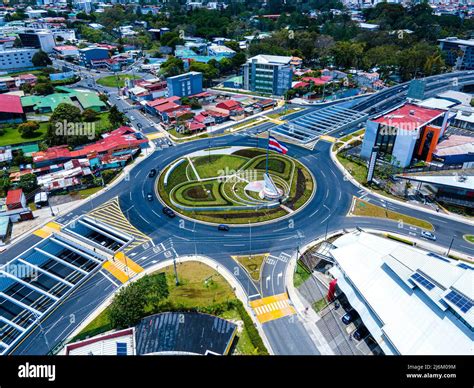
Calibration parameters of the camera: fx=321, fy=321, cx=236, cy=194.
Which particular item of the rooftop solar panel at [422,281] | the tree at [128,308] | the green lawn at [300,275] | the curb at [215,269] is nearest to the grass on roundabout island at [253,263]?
the curb at [215,269]

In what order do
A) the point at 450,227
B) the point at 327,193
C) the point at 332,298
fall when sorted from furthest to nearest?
1. the point at 327,193
2. the point at 450,227
3. the point at 332,298

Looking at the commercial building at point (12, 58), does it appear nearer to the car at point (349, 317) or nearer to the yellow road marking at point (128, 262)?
the yellow road marking at point (128, 262)

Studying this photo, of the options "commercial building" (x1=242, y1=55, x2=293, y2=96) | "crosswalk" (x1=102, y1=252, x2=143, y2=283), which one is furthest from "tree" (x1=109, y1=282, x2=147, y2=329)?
"commercial building" (x1=242, y1=55, x2=293, y2=96)

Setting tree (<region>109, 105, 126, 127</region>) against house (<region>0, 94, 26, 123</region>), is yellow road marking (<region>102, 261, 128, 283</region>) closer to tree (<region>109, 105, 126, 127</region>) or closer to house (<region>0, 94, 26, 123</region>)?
tree (<region>109, 105, 126, 127</region>)

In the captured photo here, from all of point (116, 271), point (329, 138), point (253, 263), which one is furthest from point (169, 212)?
point (329, 138)

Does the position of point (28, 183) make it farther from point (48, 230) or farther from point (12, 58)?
point (12, 58)
